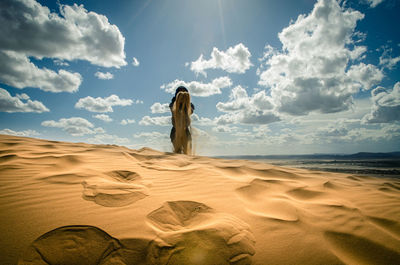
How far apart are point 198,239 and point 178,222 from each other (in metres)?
0.31

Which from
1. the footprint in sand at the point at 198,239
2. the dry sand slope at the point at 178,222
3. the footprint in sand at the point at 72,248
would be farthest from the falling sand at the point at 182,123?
the footprint in sand at the point at 72,248

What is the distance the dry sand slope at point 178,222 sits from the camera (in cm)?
102

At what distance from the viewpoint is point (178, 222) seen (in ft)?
4.61

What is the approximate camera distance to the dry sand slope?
1.02 m

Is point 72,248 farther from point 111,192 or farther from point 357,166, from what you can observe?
point 357,166

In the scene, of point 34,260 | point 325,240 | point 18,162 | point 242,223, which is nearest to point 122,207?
point 34,260

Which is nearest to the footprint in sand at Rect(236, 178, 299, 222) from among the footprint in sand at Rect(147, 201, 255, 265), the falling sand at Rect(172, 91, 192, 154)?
the footprint in sand at Rect(147, 201, 255, 265)

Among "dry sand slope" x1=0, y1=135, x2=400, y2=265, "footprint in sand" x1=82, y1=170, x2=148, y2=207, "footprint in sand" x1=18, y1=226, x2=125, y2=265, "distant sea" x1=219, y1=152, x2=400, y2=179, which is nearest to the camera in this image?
"footprint in sand" x1=18, y1=226, x2=125, y2=265

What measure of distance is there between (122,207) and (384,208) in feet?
9.05

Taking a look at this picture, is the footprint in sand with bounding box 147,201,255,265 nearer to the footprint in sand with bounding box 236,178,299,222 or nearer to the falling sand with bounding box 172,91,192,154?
the footprint in sand with bounding box 236,178,299,222

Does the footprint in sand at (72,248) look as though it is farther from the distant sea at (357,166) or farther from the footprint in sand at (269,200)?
the distant sea at (357,166)

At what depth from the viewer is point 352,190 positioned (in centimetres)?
255

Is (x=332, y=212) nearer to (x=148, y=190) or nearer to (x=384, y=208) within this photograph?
(x=384, y=208)

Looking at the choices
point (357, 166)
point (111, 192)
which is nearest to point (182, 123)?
point (111, 192)
